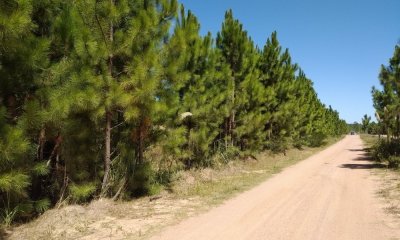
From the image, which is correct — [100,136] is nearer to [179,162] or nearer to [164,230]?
[164,230]

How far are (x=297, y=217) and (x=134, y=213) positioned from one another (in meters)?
3.57

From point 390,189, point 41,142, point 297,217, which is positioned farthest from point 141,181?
point 390,189

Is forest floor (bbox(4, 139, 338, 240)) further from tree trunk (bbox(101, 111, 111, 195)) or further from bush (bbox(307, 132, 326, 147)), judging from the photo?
bush (bbox(307, 132, 326, 147))

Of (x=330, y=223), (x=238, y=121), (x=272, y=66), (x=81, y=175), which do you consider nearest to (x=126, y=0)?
(x=81, y=175)

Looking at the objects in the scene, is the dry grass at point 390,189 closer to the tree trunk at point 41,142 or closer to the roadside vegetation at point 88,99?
the roadside vegetation at point 88,99

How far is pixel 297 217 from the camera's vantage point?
782cm

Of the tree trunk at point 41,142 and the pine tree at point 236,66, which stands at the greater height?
the pine tree at point 236,66

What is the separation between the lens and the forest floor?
6717 millimetres

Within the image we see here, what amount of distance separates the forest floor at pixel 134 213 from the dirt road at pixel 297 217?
1.48 feet

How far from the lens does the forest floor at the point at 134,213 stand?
6717 millimetres

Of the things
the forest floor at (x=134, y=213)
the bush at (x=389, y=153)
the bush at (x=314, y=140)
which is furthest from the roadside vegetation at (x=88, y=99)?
the bush at (x=314, y=140)

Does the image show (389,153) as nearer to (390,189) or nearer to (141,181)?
(390,189)

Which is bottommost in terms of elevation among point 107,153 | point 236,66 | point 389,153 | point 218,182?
point 218,182

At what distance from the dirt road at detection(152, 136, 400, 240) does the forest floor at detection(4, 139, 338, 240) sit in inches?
17.7
